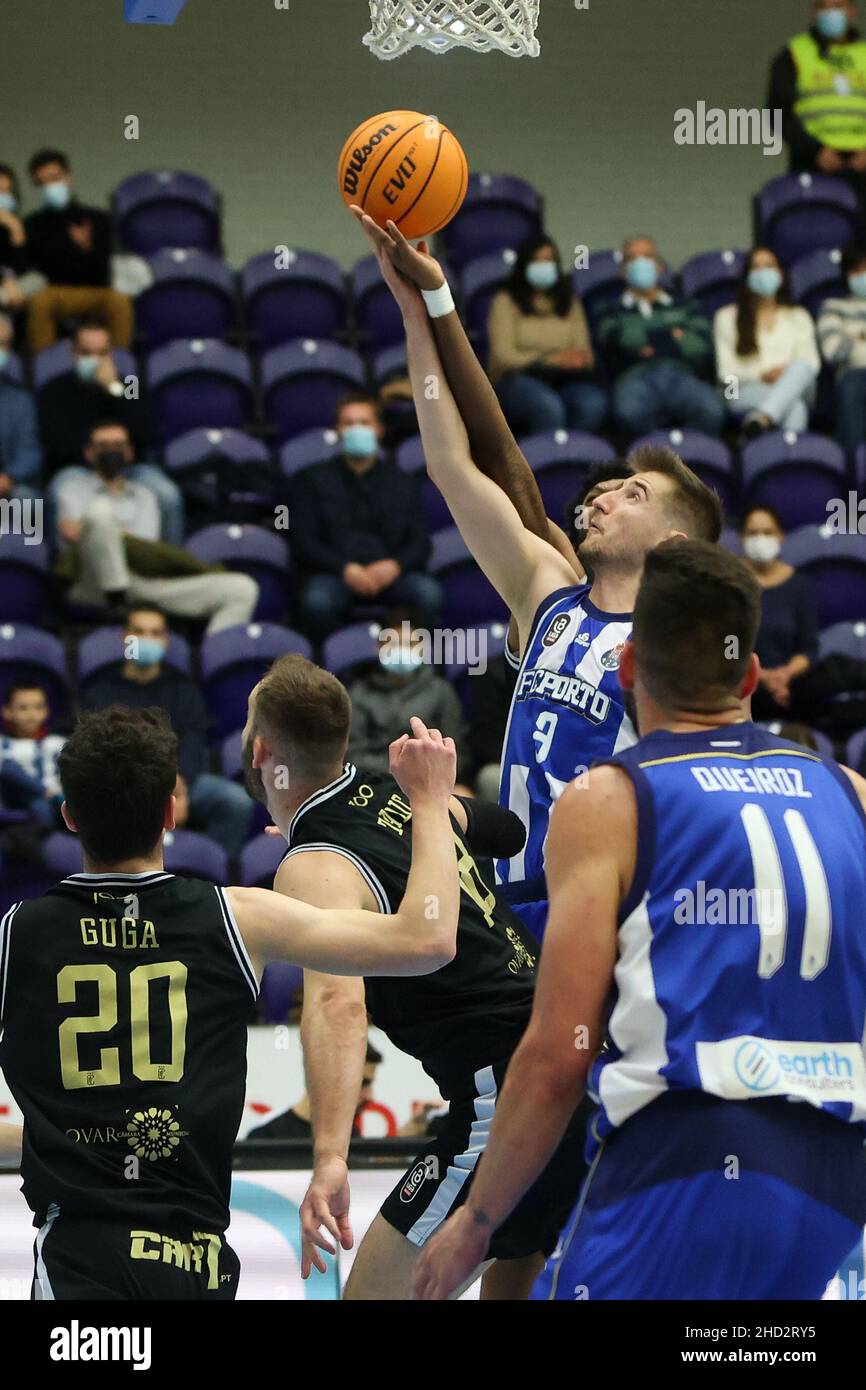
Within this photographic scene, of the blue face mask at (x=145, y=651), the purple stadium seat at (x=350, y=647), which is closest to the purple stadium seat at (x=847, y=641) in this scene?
the purple stadium seat at (x=350, y=647)

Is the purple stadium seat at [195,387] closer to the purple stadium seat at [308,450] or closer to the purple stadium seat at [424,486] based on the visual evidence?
the purple stadium seat at [308,450]

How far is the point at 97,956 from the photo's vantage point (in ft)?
10.2


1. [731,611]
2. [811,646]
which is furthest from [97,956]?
[811,646]

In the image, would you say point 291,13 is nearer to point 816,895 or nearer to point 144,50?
point 144,50

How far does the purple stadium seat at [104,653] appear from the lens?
28.2 ft

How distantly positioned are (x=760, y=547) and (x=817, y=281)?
101 inches

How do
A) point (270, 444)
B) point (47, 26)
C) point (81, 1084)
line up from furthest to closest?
point (47, 26)
point (270, 444)
point (81, 1084)

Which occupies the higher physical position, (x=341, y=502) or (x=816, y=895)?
(x=341, y=502)

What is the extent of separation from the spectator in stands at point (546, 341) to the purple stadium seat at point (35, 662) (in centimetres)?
300

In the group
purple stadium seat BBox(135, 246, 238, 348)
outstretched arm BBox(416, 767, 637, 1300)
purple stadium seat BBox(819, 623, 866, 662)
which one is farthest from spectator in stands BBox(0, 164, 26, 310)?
outstretched arm BBox(416, 767, 637, 1300)

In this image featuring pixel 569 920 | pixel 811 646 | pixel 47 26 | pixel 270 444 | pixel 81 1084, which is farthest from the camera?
pixel 47 26

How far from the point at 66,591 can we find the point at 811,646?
12.2 feet

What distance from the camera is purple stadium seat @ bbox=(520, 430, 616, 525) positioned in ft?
30.9

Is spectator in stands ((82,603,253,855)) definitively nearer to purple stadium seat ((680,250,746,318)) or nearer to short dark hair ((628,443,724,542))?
short dark hair ((628,443,724,542))
